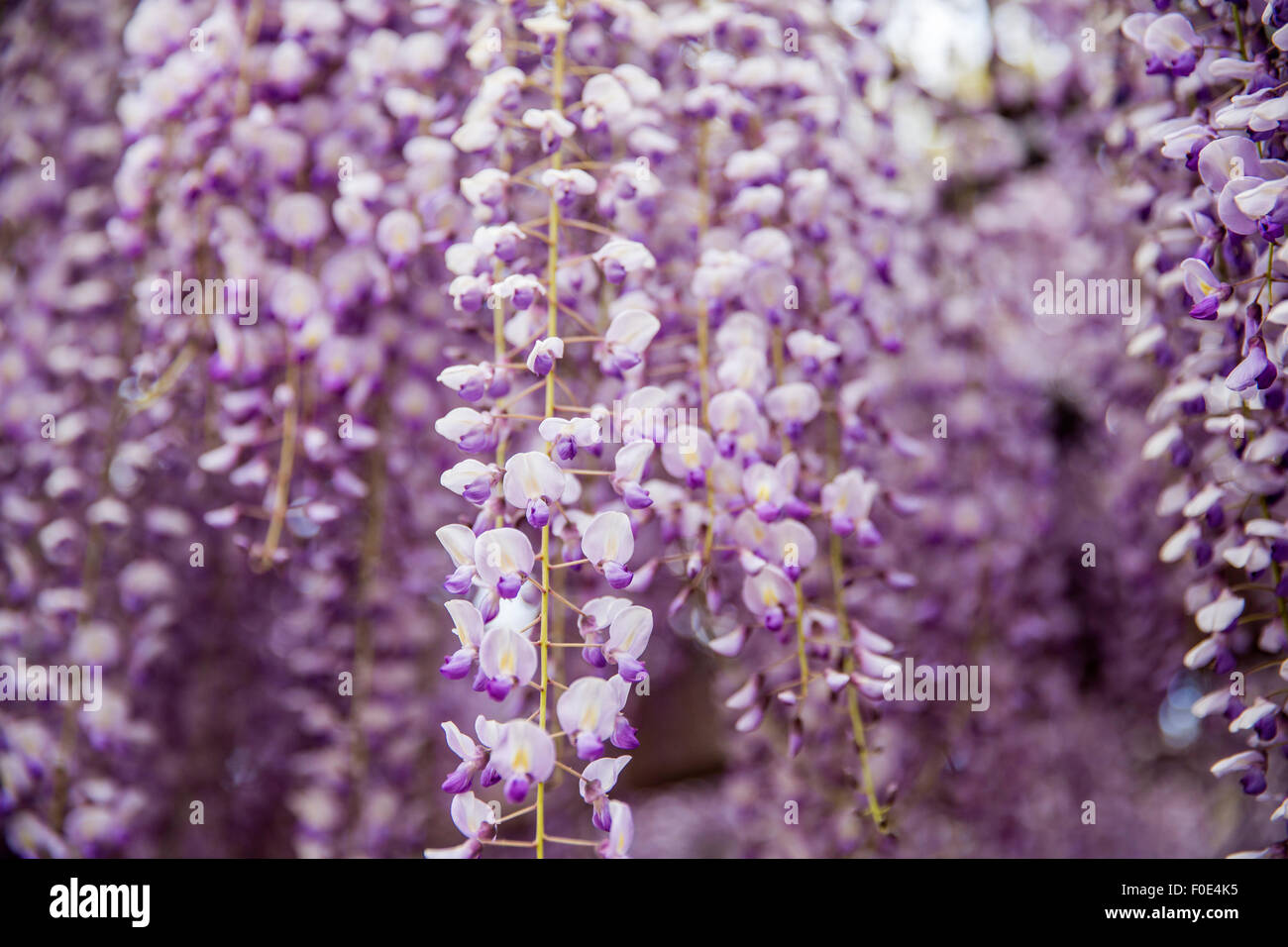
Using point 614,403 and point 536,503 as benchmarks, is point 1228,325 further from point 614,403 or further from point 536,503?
point 536,503

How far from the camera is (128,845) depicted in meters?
1.33

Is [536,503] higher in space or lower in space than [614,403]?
lower

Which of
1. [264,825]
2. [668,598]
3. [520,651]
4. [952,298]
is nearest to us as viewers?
[520,651]

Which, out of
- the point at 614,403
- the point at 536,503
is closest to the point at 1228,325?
the point at 614,403

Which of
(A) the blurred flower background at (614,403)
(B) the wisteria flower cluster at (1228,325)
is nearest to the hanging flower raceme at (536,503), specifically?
(A) the blurred flower background at (614,403)

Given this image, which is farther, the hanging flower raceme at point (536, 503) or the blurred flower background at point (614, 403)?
the blurred flower background at point (614, 403)

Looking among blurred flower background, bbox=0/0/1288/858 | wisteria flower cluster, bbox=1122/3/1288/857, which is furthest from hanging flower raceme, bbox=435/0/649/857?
wisteria flower cluster, bbox=1122/3/1288/857

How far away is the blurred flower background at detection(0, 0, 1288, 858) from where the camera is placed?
2.76 feet

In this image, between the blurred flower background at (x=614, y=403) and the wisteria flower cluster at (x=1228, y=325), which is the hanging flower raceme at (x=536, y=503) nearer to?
the blurred flower background at (x=614, y=403)

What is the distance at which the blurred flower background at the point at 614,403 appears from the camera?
2.76 feet

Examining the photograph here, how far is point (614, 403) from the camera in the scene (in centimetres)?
88

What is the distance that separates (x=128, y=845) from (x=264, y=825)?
37 centimetres
